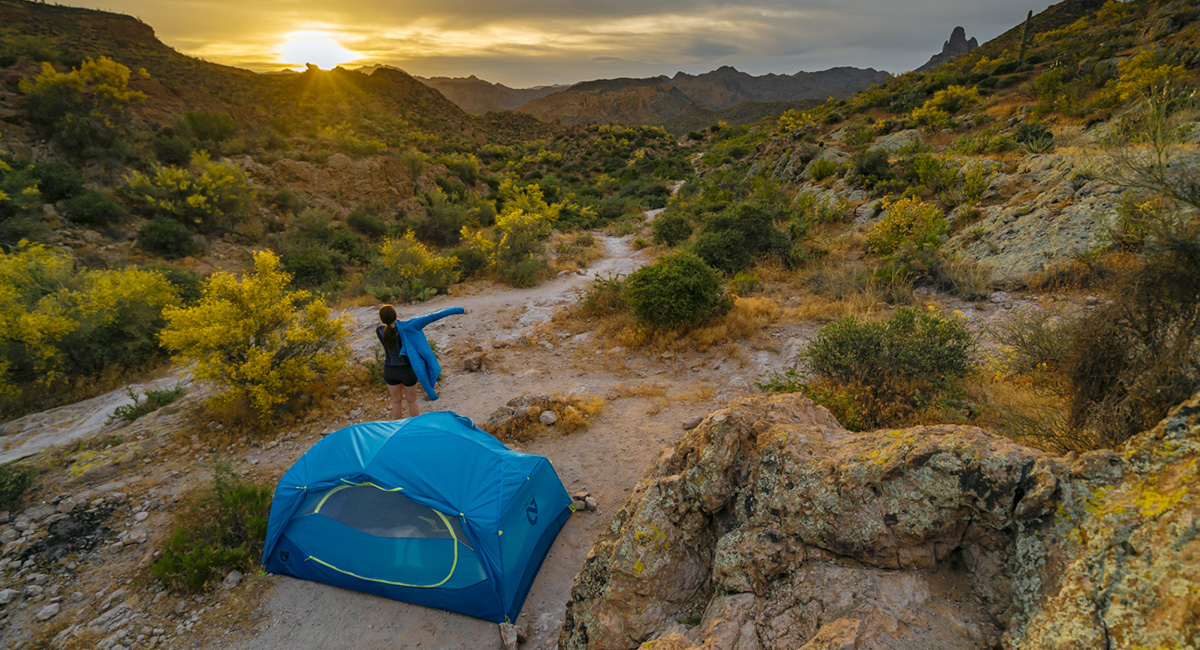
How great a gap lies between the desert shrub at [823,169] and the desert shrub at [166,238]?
20961mm

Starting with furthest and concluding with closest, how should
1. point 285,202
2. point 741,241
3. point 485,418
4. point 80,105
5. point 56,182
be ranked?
point 285,202 < point 80,105 < point 56,182 < point 741,241 < point 485,418

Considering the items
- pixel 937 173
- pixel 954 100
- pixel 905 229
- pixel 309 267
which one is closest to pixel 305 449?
pixel 309 267

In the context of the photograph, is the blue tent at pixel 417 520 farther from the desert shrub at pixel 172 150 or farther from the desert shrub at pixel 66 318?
the desert shrub at pixel 172 150

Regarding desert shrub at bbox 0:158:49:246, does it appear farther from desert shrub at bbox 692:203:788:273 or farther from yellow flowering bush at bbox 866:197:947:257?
yellow flowering bush at bbox 866:197:947:257

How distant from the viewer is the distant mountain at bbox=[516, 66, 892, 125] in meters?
100

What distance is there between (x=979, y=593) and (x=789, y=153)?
22.5 meters

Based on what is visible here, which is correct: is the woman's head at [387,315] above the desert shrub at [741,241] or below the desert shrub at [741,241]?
below

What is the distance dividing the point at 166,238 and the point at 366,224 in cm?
579

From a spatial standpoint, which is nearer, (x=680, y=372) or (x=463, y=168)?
(x=680, y=372)

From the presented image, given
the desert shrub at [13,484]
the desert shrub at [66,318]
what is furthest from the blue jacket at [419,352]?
the desert shrub at [66,318]

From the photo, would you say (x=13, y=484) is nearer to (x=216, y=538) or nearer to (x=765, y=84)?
(x=216, y=538)

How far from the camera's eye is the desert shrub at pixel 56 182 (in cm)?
1259

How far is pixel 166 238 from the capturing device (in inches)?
502

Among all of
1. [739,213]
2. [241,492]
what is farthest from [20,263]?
[739,213]
